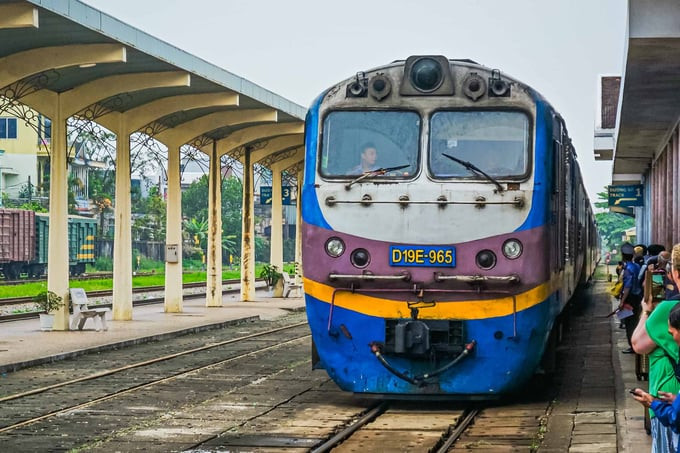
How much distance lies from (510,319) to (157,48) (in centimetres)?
1083

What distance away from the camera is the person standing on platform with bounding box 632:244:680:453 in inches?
237

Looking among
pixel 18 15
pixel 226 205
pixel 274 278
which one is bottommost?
pixel 274 278

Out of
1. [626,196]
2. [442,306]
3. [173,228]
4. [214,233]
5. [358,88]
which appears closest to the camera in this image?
[442,306]

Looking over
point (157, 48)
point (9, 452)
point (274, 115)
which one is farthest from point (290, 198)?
point (9, 452)

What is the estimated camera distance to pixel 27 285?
42.2 meters

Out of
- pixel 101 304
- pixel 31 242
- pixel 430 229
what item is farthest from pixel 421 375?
pixel 31 242

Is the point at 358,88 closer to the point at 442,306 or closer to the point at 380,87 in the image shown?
the point at 380,87

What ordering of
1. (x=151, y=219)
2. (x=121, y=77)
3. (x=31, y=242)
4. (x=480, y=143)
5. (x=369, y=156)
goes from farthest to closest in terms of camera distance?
(x=151, y=219) → (x=31, y=242) → (x=121, y=77) → (x=369, y=156) → (x=480, y=143)

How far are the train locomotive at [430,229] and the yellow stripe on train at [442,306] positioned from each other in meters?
0.01

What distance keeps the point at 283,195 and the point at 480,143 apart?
2659cm

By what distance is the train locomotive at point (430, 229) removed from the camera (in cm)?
1130

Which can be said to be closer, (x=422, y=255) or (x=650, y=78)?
(x=422, y=255)

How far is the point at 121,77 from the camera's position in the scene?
2159 cm

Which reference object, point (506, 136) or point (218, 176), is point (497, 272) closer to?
point (506, 136)
